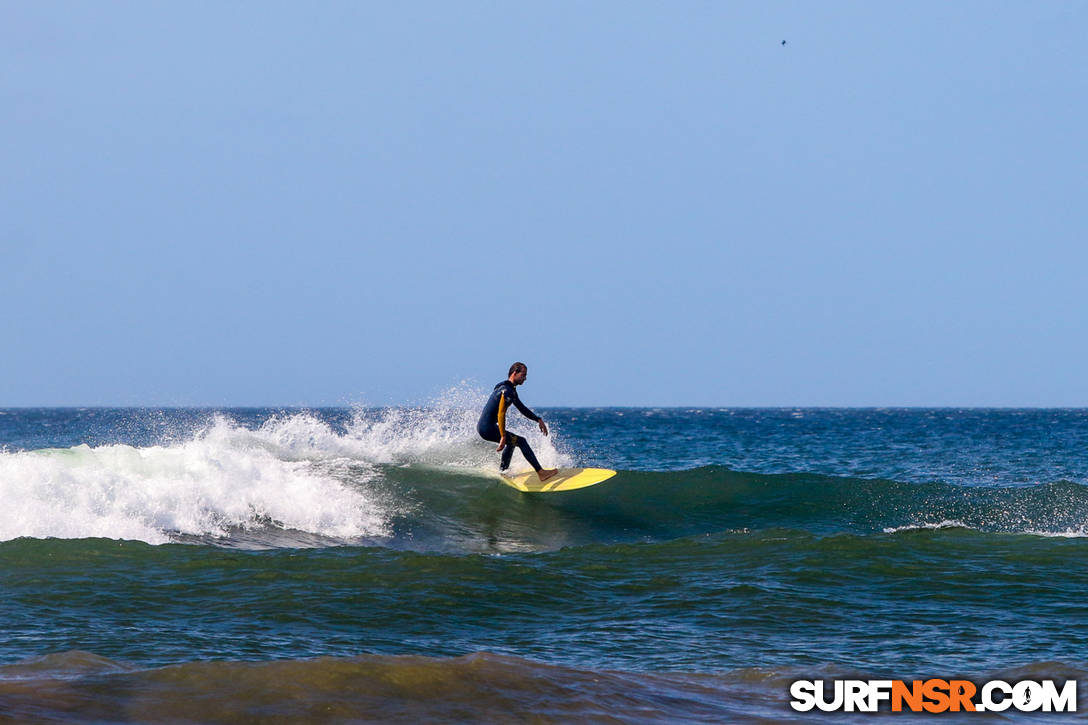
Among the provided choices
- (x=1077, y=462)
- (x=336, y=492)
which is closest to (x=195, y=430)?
(x=336, y=492)

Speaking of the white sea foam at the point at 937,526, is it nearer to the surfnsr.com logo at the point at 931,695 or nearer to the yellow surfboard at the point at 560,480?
the yellow surfboard at the point at 560,480

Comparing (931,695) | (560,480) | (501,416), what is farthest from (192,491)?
(931,695)

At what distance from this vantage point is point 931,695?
6855 millimetres

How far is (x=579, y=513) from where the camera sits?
A: 618 inches

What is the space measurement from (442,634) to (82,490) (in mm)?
7090

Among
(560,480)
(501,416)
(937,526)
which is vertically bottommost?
(937,526)

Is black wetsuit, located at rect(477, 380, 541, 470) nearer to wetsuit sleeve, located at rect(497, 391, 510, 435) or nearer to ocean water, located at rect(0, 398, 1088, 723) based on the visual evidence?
wetsuit sleeve, located at rect(497, 391, 510, 435)

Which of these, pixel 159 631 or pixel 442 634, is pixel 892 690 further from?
pixel 159 631

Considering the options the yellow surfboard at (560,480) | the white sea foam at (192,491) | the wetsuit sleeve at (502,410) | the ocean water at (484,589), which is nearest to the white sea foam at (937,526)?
the ocean water at (484,589)

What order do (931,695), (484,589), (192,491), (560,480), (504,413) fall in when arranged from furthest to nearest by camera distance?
(560,480) → (504,413) → (192,491) → (484,589) → (931,695)

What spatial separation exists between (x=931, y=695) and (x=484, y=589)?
4.37 meters

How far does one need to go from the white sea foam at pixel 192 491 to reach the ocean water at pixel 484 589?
0.14 ft

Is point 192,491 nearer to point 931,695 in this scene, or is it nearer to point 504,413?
point 504,413

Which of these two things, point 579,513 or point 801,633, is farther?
point 579,513
